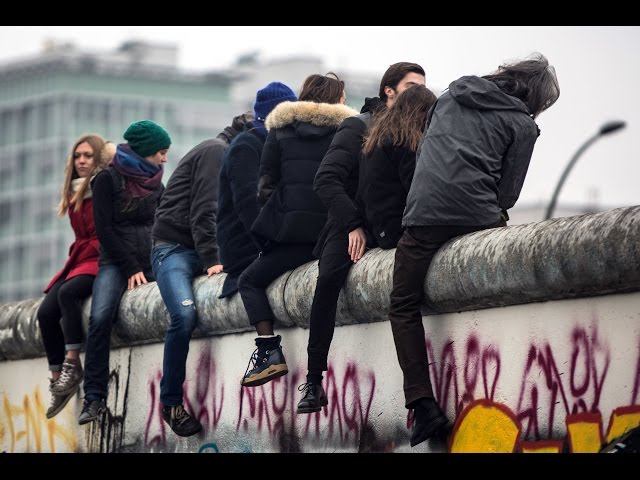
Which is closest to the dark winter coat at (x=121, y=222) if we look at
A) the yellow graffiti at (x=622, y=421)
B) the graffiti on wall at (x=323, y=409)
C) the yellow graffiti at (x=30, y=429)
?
the yellow graffiti at (x=30, y=429)

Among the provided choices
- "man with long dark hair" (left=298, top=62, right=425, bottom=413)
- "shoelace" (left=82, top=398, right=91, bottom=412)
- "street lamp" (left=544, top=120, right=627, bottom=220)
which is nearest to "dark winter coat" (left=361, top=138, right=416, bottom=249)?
"man with long dark hair" (left=298, top=62, right=425, bottom=413)

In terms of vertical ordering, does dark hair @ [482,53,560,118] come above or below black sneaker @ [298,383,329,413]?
above

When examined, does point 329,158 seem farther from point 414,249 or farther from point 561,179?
point 561,179

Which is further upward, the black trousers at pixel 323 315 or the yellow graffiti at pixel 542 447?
the black trousers at pixel 323 315

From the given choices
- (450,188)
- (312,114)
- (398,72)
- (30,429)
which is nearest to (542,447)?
(450,188)

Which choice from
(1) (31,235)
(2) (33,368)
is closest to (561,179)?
(2) (33,368)

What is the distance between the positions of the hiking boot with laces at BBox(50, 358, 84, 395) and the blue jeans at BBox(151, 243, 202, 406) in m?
1.06

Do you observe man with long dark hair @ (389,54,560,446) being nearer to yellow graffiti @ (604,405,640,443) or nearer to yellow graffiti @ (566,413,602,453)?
yellow graffiti @ (566,413,602,453)

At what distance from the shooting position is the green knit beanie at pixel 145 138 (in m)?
10.5

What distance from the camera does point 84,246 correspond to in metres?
10.9

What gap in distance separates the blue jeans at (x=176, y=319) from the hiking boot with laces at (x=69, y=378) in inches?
41.8

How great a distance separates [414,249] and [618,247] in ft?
4.34

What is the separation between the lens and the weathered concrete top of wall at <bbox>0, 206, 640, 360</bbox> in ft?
21.4

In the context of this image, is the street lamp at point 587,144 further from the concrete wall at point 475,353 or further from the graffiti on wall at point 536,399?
the graffiti on wall at point 536,399
